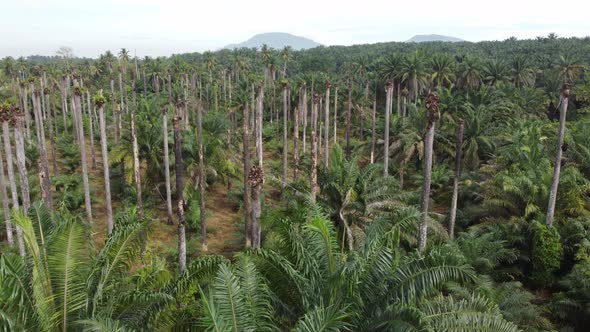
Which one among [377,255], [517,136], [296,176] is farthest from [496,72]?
[377,255]

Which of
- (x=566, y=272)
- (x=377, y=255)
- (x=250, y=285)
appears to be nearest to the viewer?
(x=250, y=285)

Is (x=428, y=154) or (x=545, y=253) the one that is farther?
(x=545, y=253)

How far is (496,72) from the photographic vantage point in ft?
155

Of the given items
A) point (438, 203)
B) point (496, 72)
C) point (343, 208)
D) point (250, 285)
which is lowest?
point (438, 203)

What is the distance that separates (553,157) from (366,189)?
13.1 m

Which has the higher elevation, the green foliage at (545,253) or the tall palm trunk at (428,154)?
the tall palm trunk at (428,154)

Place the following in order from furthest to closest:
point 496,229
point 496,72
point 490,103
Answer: point 496,72 < point 490,103 < point 496,229

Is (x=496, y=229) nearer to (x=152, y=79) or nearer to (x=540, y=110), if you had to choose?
(x=540, y=110)

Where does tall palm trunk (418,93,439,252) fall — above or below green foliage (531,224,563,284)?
above

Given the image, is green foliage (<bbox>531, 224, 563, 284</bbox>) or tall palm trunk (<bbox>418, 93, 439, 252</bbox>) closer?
tall palm trunk (<bbox>418, 93, 439, 252</bbox>)

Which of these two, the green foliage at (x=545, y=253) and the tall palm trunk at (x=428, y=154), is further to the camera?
the green foliage at (x=545, y=253)

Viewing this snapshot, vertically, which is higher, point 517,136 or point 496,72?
point 496,72

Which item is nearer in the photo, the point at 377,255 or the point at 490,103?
the point at 377,255

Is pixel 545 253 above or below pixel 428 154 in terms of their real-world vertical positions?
below
